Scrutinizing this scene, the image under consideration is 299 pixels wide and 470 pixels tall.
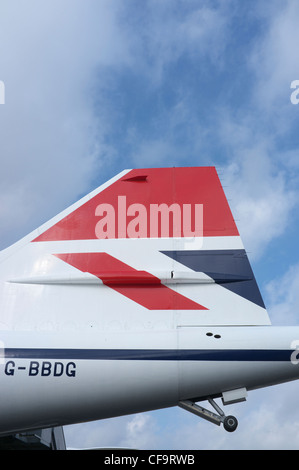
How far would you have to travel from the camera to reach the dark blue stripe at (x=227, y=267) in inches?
299

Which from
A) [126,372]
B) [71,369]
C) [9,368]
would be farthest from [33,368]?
[126,372]

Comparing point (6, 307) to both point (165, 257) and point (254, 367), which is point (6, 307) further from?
point (254, 367)

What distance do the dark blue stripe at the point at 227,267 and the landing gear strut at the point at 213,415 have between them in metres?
1.76

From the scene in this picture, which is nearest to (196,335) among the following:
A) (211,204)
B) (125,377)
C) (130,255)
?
(125,377)

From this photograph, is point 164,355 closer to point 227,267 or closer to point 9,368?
point 227,267

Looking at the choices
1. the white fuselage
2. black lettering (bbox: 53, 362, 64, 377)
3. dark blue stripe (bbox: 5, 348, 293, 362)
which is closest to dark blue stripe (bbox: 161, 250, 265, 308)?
the white fuselage

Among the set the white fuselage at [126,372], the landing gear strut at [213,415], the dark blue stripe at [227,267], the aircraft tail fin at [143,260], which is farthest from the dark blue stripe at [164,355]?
the dark blue stripe at [227,267]

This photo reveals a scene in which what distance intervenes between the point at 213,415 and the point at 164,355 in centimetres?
113

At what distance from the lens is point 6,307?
762cm

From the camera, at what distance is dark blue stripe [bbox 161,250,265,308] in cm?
760

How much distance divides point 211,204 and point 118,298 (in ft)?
7.53

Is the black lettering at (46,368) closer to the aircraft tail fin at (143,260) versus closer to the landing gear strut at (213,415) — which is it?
the aircraft tail fin at (143,260)

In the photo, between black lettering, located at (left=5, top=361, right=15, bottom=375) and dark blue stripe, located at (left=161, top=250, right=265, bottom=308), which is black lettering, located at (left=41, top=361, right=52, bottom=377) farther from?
dark blue stripe, located at (left=161, top=250, right=265, bottom=308)

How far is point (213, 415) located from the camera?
688 cm
